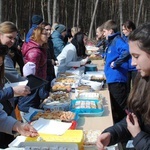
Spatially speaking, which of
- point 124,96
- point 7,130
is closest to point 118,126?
point 7,130

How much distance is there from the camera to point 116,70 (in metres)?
4.32

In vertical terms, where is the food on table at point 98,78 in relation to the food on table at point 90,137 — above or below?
below

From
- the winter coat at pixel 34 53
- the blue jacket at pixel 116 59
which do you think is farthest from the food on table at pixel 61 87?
the blue jacket at pixel 116 59

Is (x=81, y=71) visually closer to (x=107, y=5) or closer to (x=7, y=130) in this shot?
(x=7, y=130)

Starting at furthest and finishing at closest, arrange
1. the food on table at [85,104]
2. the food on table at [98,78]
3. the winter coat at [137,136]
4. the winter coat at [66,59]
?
the winter coat at [66,59] < the food on table at [98,78] < the food on table at [85,104] < the winter coat at [137,136]

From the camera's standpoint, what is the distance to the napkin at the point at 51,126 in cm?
216

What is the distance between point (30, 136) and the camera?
6.54 ft

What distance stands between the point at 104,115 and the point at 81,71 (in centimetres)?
228

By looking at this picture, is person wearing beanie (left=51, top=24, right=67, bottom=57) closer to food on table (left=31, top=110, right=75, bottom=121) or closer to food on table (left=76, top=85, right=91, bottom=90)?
food on table (left=76, top=85, right=91, bottom=90)

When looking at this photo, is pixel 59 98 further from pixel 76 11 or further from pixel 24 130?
pixel 76 11

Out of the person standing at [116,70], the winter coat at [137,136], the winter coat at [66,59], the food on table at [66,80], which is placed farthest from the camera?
the winter coat at [66,59]

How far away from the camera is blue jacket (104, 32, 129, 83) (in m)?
4.19

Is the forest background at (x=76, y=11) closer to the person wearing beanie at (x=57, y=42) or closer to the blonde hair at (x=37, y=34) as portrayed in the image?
the person wearing beanie at (x=57, y=42)

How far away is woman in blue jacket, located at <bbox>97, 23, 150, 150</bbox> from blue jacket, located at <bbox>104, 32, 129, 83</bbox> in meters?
2.57
